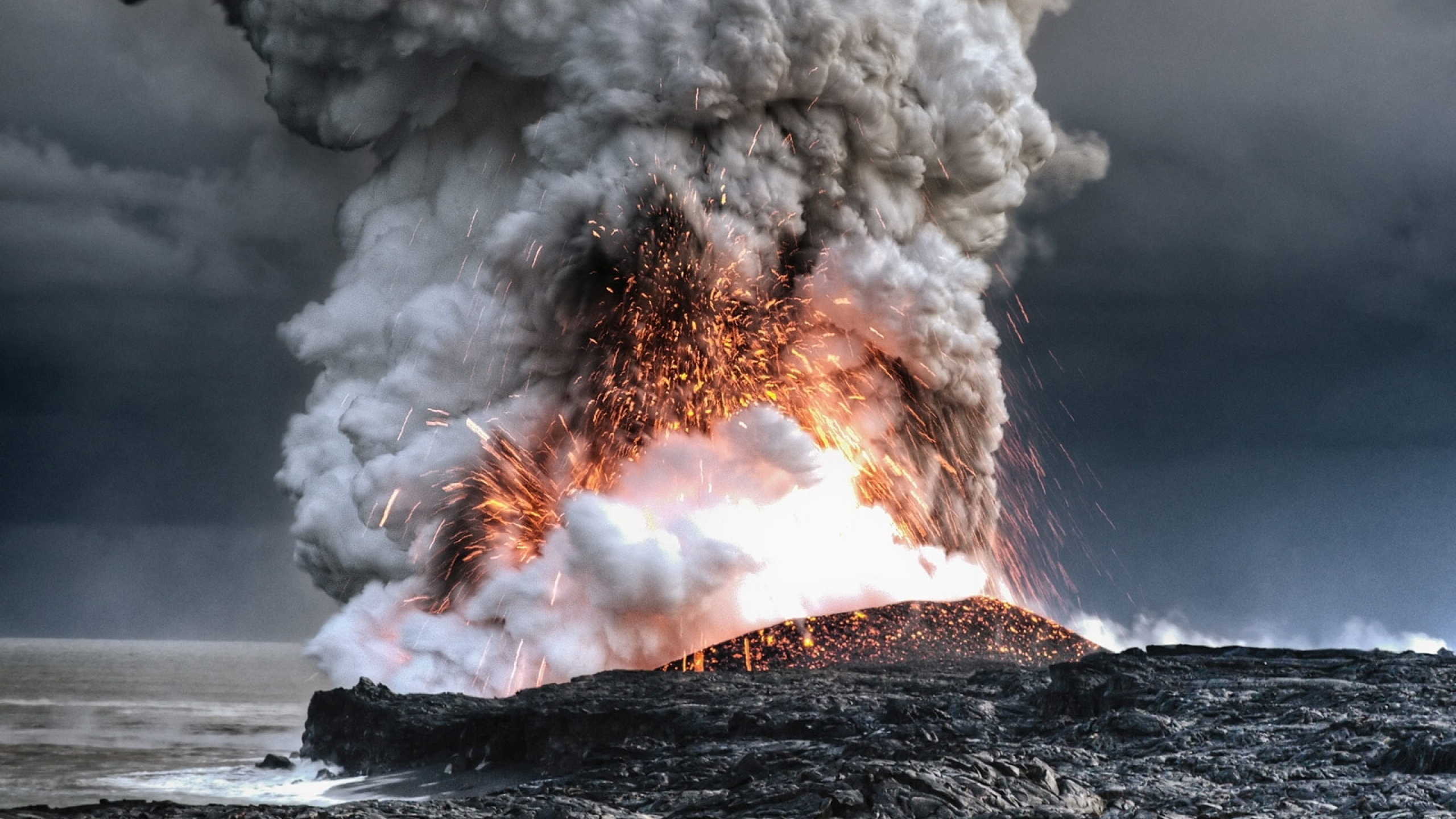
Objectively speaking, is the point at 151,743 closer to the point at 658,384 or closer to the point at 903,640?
the point at 658,384

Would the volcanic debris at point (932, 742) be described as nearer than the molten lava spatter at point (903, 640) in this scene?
Yes

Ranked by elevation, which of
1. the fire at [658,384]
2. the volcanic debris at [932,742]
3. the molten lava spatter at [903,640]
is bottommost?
the volcanic debris at [932,742]

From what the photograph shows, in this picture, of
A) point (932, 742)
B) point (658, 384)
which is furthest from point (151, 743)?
point (932, 742)

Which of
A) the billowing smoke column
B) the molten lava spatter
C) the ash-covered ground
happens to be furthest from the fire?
the ash-covered ground

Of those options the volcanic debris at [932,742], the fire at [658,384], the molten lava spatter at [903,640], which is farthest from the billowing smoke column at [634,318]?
the volcanic debris at [932,742]

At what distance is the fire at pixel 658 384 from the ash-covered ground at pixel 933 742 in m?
8.82

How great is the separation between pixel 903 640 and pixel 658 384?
40.8ft

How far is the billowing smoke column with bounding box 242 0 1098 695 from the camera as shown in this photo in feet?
152

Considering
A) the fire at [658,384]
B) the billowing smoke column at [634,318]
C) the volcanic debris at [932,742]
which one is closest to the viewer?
the volcanic debris at [932,742]

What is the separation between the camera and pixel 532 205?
4869 centimetres

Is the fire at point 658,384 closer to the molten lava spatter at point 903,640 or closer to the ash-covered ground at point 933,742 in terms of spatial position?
the molten lava spatter at point 903,640

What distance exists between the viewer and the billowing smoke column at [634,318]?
46312 mm

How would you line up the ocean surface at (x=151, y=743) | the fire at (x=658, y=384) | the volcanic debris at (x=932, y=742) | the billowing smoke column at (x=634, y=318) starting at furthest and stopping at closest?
1. the fire at (x=658, y=384)
2. the billowing smoke column at (x=634, y=318)
3. the ocean surface at (x=151, y=743)
4. the volcanic debris at (x=932, y=742)

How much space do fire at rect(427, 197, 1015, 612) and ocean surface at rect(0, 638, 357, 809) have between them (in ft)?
34.9
